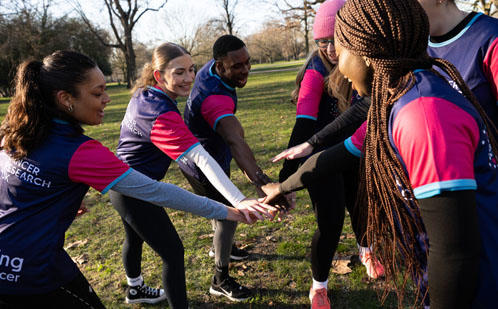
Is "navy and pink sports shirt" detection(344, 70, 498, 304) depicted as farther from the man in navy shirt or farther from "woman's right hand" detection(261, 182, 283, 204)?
the man in navy shirt

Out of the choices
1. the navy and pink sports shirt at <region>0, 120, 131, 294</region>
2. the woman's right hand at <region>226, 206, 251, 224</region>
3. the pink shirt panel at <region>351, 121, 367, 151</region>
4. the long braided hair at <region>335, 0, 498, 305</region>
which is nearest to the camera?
the long braided hair at <region>335, 0, 498, 305</region>

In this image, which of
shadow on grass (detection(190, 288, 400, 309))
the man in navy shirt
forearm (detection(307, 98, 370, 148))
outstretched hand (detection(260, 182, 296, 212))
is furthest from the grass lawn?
forearm (detection(307, 98, 370, 148))

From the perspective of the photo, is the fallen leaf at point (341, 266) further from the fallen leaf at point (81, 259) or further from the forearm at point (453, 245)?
the fallen leaf at point (81, 259)

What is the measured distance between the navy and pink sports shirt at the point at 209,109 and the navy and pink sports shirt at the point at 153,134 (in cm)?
34

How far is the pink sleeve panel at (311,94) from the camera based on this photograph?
274cm

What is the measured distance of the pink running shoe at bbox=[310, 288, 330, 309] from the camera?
2900 mm

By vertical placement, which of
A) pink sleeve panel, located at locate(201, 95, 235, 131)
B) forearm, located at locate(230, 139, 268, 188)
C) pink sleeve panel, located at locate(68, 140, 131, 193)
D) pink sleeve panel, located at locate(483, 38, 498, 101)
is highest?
pink sleeve panel, located at locate(483, 38, 498, 101)

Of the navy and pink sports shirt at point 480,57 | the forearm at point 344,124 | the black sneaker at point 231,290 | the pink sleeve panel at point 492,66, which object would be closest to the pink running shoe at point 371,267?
the black sneaker at point 231,290

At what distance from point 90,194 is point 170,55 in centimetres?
454

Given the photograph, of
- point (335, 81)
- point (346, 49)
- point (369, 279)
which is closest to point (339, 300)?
point (369, 279)

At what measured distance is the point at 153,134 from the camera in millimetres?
2441

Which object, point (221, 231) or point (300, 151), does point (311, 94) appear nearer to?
point (300, 151)

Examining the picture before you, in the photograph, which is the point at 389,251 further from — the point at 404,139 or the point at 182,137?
the point at 182,137

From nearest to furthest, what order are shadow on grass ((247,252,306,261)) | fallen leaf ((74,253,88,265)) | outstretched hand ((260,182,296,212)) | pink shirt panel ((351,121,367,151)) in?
pink shirt panel ((351,121,367,151)) → outstretched hand ((260,182,296,212)) → shadow on grass ((247,252,306,261)) → fallen leaf ((74,253,88,265))
